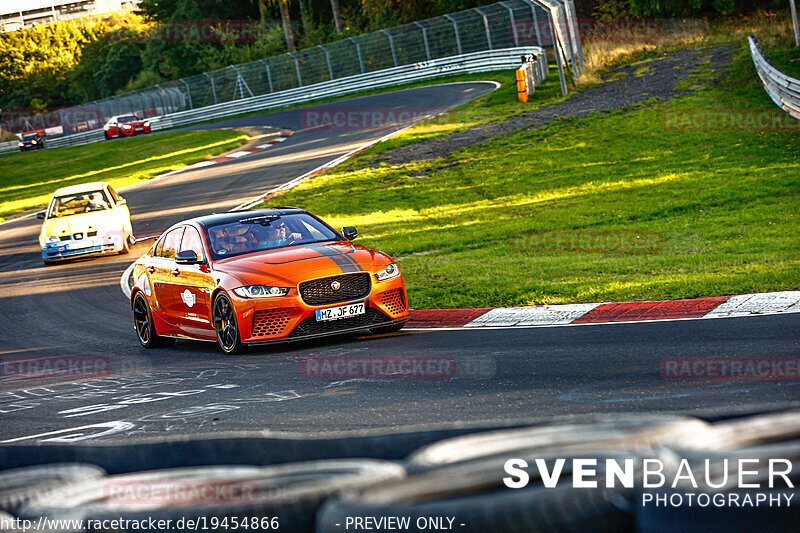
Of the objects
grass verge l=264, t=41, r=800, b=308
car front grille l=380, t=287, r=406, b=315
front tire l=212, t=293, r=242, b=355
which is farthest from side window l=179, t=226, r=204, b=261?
grass verge l=264, t=41, r=800, b=308

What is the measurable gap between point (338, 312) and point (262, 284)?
0.87 metres

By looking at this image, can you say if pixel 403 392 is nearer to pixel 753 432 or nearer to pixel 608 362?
pixel 608 362

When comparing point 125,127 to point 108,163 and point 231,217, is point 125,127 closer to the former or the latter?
point 108,163

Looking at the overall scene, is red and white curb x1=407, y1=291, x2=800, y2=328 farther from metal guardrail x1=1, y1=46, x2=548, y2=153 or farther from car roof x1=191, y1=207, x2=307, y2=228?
metal guardrail x1=1, y1=46, x2=548, y2=153

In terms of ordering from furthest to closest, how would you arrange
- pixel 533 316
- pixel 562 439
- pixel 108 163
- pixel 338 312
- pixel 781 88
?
pixel 108 163, pixel 781 88, pixel 533 316, pixel 338 312, pixel 562 439

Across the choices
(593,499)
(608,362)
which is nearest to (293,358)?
(608,362)

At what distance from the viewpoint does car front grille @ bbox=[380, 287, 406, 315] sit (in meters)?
9.66

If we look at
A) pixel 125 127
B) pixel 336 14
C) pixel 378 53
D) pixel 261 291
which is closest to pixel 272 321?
pixel 261 291

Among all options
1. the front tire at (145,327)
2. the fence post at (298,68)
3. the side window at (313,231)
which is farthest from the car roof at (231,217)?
the fence post at (298,68)

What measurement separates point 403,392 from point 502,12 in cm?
4349

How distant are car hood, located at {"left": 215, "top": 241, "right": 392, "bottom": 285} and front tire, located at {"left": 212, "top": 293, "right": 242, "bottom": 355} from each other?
331 millimetres

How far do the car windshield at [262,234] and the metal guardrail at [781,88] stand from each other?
52.9 ft

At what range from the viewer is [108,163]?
43438mm

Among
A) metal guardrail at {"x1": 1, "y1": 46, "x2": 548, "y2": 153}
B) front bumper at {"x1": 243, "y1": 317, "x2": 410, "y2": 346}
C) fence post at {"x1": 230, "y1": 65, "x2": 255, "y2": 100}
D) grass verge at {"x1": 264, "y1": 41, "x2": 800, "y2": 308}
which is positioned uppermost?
fence post at {"x1": 230, "y1": 65, "x2": 255, "y2": 100}
